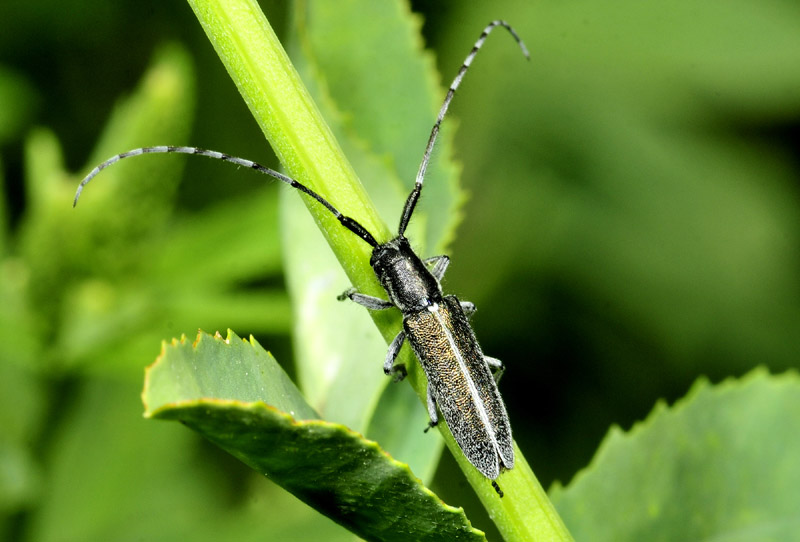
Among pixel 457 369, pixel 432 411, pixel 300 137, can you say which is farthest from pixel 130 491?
pixel 300 137

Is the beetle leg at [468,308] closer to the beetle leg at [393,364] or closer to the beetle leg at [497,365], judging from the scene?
the beetle leg at [497,365]

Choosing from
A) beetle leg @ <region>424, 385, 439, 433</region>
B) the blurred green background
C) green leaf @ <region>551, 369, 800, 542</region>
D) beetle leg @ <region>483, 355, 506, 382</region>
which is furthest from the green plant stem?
the blurred green background

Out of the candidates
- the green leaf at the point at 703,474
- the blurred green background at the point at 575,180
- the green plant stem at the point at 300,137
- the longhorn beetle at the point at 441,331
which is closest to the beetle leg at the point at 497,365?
the longhorn beetle at the point at 441,331

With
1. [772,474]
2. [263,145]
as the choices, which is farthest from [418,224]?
[263,145]

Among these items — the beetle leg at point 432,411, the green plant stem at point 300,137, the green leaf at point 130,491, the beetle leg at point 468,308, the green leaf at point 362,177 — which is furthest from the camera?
the green leaf at point 130,491

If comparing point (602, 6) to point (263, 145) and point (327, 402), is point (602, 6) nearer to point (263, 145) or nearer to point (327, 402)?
point (263, 145)

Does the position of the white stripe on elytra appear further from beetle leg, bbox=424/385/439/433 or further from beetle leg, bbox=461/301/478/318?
beetle leg, bbox=424/385/439/433

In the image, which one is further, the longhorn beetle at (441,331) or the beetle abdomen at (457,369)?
the beetle abdomen at (457,369)
